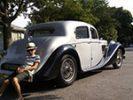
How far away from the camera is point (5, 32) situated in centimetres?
2395

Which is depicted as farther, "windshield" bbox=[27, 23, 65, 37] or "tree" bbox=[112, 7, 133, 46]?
"tree" bbox=[112, 7, 133, 46]

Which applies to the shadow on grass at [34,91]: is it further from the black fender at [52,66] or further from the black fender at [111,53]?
the black fender at [111,53]

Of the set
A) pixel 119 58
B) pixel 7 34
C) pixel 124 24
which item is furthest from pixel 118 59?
pixel 124 24

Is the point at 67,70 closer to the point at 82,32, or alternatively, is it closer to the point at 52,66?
the point at 52,66

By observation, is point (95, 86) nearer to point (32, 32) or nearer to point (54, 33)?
point (54, 33)

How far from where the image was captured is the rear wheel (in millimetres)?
8945

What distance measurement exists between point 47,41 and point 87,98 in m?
2.08

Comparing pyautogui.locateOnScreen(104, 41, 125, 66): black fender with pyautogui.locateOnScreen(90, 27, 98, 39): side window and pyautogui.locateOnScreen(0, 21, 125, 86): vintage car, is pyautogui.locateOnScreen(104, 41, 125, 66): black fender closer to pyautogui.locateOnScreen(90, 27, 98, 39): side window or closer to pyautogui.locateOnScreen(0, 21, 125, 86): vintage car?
pyautogui.locateOnScreen(0, 21, 125, 86): vintage car

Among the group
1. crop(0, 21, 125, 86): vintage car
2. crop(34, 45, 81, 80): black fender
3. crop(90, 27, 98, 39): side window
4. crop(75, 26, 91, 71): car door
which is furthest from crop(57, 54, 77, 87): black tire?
crop(90, 27, 98, 39): side window

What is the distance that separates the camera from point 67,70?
925 cm

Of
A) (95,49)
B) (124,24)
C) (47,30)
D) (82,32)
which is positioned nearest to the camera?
(47,30)

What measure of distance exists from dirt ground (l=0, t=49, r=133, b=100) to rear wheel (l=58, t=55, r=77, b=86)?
17 cm

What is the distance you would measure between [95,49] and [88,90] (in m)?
2.53

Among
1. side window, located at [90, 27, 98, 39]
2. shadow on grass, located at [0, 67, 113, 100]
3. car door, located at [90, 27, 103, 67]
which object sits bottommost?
shadow on grass, located at [0, 67, 113, 100]
